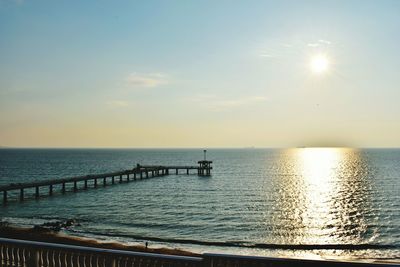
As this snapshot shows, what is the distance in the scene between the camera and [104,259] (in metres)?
6.57

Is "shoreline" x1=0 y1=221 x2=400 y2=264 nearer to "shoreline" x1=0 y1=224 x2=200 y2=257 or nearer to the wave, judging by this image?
"shoreline" x1=0 y1=224 x2=200 y2=257

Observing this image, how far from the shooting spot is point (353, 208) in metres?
43.7

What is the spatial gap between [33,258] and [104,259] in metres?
1.40

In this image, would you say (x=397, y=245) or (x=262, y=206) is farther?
(x=262, y=206)

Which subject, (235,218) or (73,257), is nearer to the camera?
(73,257)

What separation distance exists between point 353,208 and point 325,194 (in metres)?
15.5

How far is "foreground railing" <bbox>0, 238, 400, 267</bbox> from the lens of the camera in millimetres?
5693

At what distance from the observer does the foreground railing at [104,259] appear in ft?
18.7

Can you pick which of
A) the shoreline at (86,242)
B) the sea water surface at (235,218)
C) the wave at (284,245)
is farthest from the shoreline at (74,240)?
the wave at (284,245)

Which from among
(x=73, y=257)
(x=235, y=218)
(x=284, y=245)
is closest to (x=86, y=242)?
(x=284, y=245)

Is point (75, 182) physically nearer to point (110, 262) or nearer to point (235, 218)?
point (235, 218)

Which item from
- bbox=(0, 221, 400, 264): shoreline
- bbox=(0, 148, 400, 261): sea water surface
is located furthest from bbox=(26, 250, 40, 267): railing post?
bbox=(0, 148, 400, 261): sea water surface

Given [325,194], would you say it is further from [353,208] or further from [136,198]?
[136,198]

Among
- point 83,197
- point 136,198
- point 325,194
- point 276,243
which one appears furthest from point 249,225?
point 325,194
